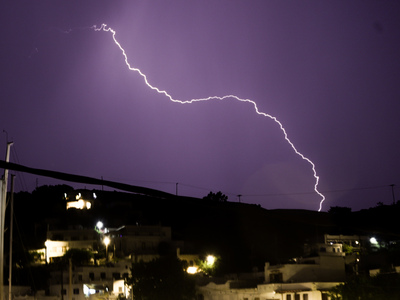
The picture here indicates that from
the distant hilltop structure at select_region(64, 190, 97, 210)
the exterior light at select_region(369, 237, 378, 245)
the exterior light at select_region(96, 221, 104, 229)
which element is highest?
the distant hilltop structure at select_region(64, 190, 97, 210)

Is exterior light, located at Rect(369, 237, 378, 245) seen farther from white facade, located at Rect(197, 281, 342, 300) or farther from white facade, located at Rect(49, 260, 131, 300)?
white facade, located at Rect(49, 260, 131, 300)

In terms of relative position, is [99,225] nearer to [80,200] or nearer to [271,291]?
[80,200]

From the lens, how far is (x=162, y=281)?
42031 millimetres

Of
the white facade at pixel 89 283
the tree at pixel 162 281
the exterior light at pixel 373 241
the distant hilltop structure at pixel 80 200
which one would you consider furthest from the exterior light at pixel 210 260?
the distant hilltop structure at pixel 80 200

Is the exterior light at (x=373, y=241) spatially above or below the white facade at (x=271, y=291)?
above

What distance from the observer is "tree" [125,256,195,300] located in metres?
41.2

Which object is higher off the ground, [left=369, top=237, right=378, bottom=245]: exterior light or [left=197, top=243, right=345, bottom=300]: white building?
[left=369, top=237, right=378, bottom=245]: exterior light

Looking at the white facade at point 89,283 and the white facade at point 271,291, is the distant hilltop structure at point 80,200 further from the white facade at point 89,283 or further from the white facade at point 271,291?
the white facade at point 271,291

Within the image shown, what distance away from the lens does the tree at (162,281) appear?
41.2 metres

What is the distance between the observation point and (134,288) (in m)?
42.7

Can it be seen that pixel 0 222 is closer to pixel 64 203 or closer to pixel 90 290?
pixel 90 290

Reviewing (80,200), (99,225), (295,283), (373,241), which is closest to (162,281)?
(295,283)

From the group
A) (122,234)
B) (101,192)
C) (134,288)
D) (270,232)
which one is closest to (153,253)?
(122,234)

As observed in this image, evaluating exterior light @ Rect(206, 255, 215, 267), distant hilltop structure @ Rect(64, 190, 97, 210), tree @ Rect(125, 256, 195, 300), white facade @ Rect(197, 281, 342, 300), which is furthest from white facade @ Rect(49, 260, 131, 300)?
distant hilltop structure @ Rect(64, 190, 97, 210)
